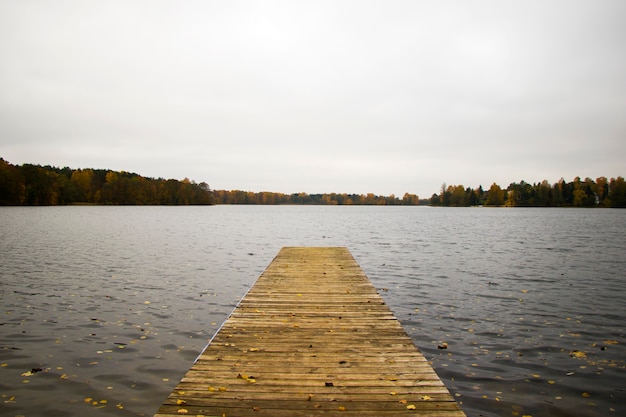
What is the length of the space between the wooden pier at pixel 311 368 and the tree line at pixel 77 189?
429ft

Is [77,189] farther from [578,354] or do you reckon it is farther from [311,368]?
[578,354]

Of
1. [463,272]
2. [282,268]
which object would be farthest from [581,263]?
[282,268]

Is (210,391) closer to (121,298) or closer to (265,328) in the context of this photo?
(265,328)

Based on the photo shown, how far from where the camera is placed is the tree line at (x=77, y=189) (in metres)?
113

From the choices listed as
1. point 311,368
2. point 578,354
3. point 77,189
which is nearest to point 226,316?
point 311,368

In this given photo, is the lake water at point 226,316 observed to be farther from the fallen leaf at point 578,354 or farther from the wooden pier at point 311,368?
the wooden pier at point 311,368

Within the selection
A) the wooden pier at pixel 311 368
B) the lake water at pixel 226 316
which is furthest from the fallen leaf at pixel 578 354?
the wooden pier at pixel 311 368

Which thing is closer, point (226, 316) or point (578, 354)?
point (578, 354)

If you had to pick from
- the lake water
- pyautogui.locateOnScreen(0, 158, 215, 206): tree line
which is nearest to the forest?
pyautogui.locateOnScreen(0, 158, 215, 206): tree line

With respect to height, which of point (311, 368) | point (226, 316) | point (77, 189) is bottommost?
point (226, 316)

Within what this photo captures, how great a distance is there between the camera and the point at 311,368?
6.38 m

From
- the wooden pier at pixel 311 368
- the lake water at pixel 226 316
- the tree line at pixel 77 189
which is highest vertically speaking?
the tree line at pixel 77 189

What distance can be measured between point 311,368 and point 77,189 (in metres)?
166

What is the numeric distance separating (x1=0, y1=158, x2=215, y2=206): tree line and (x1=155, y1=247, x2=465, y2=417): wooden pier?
130725 millimetres
